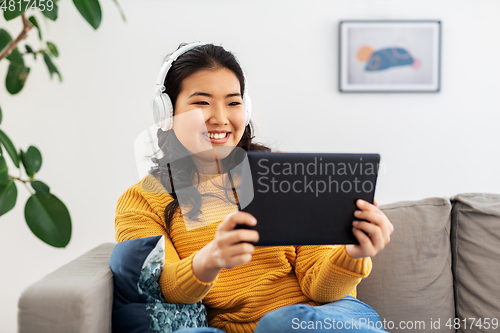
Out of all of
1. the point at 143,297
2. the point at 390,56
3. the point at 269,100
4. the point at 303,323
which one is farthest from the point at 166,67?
the point at 390,56

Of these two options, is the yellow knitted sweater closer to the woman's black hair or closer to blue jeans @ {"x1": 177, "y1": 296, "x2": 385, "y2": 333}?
the woman's black hair

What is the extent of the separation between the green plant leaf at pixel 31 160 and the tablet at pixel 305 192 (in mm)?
533

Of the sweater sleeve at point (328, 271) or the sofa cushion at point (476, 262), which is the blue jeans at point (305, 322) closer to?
the sweater sleeve at point (328, 271)

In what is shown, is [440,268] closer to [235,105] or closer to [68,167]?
[235,105]

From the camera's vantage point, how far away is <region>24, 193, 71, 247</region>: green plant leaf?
0.92 m

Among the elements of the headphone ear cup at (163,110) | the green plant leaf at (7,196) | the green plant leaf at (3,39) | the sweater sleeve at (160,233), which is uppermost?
the green plant leaf at (3,39)

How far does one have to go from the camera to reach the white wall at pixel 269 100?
6.41 feet

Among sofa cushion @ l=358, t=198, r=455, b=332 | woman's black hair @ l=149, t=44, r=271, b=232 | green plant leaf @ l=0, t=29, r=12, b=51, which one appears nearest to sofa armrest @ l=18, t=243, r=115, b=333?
woman's black hair @ l=149, t=44, r=271, b=232

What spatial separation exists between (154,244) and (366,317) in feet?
1.80

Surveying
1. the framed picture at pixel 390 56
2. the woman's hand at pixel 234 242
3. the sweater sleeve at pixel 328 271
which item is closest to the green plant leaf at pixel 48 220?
the woman's hand at pixel 234 242

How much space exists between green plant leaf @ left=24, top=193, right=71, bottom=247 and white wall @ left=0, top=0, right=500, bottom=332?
41.8 inches

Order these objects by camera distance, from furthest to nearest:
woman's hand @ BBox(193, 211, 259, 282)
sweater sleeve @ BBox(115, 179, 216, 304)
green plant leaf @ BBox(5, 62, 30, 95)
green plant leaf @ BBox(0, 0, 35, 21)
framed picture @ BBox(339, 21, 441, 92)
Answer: framed picture @ BBox(339, 21, 441, 92), green plant leaf @ BBox(5, 62, 30, 95), green plant leaf @ BBox(0, 0, 35, 21), sweater sleeve @ BBox(115, 179, 216, 304), woman's hand @ BBox(193, 211, 259, 282)

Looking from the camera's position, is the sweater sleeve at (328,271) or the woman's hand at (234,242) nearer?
the woman's hand at (234,242)

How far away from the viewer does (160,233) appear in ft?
3.57
